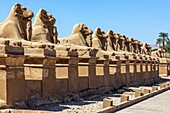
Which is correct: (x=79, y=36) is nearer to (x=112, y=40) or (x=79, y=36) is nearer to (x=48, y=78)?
(x=112, y=40)

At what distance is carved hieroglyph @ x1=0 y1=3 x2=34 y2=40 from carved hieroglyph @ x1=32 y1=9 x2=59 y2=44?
2.65 ft

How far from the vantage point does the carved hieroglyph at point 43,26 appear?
1409cm

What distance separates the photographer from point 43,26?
14.3m

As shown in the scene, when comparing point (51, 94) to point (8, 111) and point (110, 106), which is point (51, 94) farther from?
point (8, 111)

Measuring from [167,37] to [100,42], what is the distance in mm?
66067

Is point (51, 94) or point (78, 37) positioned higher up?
point (78, 37)

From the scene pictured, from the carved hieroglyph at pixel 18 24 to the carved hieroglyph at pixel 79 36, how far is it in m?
4.18

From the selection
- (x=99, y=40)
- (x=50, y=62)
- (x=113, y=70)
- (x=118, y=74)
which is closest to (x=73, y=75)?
(x=50, y=62)

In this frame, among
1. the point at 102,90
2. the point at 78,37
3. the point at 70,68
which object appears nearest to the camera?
the point at 70,68

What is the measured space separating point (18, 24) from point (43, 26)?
5.63ft

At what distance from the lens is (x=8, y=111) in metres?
7.30

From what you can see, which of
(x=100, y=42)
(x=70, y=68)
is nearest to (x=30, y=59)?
(x=70, y=68)

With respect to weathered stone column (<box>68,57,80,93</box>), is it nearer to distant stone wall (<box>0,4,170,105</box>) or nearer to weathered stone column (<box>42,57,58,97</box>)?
distant stone wall (<box>0,4,170,105</box>)

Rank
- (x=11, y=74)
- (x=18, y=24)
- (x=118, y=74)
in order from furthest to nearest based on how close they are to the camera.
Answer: (x=118, y=74)
(x=18, y=24)
(x=11, y=74)
